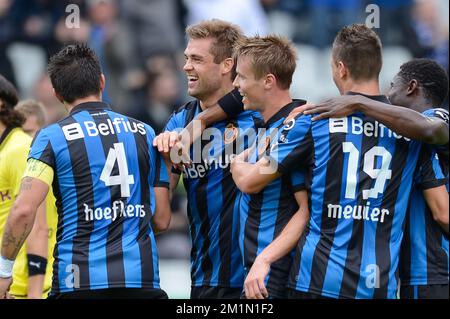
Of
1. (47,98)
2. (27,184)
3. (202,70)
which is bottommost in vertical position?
(27,184)

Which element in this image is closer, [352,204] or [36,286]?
[352,204]

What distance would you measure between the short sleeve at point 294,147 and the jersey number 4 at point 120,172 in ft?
2.89

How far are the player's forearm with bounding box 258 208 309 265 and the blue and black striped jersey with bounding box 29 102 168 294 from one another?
0.75 metres

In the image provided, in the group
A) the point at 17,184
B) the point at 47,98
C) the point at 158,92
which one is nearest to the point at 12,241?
the point at 17,184

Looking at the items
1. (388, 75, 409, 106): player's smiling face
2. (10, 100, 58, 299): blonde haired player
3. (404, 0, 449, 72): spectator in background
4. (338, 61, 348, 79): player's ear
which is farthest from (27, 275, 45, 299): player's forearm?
(404, 0, 449, 72): spectator in background

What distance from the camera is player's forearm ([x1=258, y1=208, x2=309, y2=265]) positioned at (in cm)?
580

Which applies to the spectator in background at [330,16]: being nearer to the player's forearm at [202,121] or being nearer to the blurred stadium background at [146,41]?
the blurred stadium background at [146,41]

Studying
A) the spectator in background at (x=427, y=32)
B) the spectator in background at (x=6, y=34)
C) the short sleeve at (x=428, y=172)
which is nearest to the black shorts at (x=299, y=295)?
the short sleeve at (x=428, y=172)

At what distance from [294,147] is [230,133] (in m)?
0.94

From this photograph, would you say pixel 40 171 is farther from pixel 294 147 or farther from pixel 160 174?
pixel 294 147

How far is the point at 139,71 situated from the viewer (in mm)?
12695

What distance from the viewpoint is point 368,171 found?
18.8 ft
